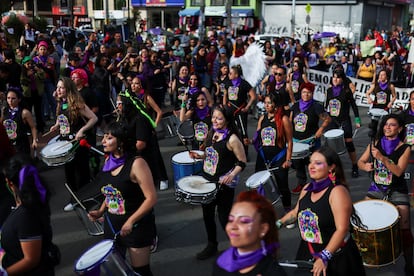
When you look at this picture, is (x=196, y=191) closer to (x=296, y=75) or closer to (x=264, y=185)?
(x=264, y=185)

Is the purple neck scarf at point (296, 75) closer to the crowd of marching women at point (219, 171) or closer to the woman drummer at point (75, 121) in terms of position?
the crowd of marching women at point (219, 171)

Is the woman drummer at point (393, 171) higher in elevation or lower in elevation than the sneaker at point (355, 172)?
higher

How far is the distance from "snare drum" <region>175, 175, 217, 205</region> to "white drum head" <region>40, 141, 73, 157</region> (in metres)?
1.61

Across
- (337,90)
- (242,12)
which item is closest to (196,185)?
(337,90)

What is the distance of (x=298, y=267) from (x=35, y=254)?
61.4 inches

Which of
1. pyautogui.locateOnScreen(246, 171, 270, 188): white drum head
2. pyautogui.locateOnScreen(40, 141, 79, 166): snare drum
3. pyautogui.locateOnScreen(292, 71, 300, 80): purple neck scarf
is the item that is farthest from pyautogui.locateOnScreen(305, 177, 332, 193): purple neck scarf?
pyautogui.locateOnScreen(292, 71, 300, 80): purple neck scarf

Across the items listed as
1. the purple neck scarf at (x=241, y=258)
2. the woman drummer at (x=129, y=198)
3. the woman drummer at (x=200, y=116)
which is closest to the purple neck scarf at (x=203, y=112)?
the woman drummer at (x=200, y=116)

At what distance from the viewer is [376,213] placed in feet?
12.5

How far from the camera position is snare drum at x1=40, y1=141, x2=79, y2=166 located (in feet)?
16.7

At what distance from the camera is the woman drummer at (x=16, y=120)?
552 centimetres

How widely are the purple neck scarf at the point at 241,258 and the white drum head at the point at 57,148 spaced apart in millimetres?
3352

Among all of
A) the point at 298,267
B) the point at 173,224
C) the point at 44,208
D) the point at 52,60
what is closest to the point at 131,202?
the point at 44,208

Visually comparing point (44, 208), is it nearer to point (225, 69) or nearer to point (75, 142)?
point (75, 142)

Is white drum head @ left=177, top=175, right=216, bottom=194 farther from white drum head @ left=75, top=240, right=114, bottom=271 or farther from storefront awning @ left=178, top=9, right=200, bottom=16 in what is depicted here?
storefront awning @ left=178, top=9, right=200, bottom=16
